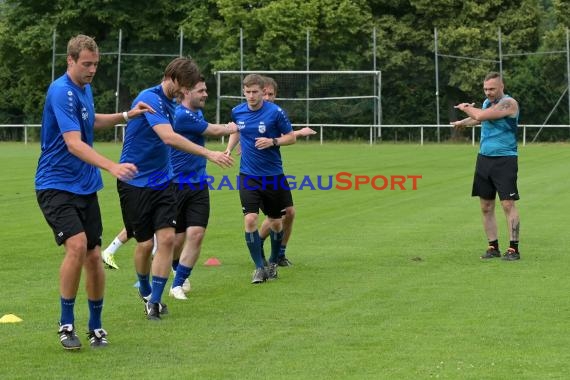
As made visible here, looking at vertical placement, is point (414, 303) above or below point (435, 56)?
below

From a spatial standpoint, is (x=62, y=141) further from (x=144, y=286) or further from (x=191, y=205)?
(x=191, y=205)

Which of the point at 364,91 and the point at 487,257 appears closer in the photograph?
the point at 487,257

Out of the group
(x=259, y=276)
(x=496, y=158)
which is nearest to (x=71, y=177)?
(x=259, y=276)

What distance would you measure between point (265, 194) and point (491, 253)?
9.45 feet

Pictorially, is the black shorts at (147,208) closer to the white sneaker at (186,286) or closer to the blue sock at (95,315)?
the blue sock at (95,315)

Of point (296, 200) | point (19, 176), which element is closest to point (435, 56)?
point (19, 176)

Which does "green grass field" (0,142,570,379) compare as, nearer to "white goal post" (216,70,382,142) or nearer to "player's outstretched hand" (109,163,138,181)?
"player's outstretched hand" (109,163,138,181)

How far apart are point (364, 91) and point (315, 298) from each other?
40.7 metres

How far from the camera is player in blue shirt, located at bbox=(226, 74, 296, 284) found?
Result: 1150 centimetres

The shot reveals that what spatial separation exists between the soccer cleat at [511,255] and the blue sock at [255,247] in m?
3.01

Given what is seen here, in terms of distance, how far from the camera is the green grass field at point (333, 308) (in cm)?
715

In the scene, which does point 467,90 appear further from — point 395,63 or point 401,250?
point 401,250

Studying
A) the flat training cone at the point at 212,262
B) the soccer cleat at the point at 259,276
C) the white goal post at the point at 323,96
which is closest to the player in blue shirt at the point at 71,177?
the soccer cleat at the point at 259,276

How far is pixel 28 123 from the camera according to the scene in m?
56.0
